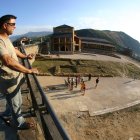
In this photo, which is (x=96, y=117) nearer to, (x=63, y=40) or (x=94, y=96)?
(x=94, y=96)

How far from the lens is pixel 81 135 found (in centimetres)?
2508

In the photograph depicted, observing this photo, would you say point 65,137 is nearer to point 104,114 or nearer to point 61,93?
point 104,114

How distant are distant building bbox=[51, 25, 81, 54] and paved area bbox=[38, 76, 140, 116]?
25031mm

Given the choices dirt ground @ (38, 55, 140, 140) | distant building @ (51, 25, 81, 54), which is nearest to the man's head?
dirt ground @ (38, 55, 140, 140)

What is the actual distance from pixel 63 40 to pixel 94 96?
3541 cm

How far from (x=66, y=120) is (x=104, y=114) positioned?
4657 millimetres

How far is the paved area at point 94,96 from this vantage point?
91.1 feet

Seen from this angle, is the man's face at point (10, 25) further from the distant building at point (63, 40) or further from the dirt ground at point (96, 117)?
the distant building at point (63, 40)

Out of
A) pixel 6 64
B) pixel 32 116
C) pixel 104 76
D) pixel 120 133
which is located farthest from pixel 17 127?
pixel 104 76

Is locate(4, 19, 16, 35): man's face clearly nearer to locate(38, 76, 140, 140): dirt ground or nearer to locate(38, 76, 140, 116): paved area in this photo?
locate(38, 76, 140, 140): dirt ground

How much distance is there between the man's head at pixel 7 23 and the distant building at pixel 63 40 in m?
60.0

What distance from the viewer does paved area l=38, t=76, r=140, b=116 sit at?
27.8 metres

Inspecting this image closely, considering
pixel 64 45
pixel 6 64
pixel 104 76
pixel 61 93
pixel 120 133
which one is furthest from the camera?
pixel 64 45

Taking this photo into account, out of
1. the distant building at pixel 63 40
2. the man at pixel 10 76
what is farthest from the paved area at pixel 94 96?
the distant building at pixel 63 40
